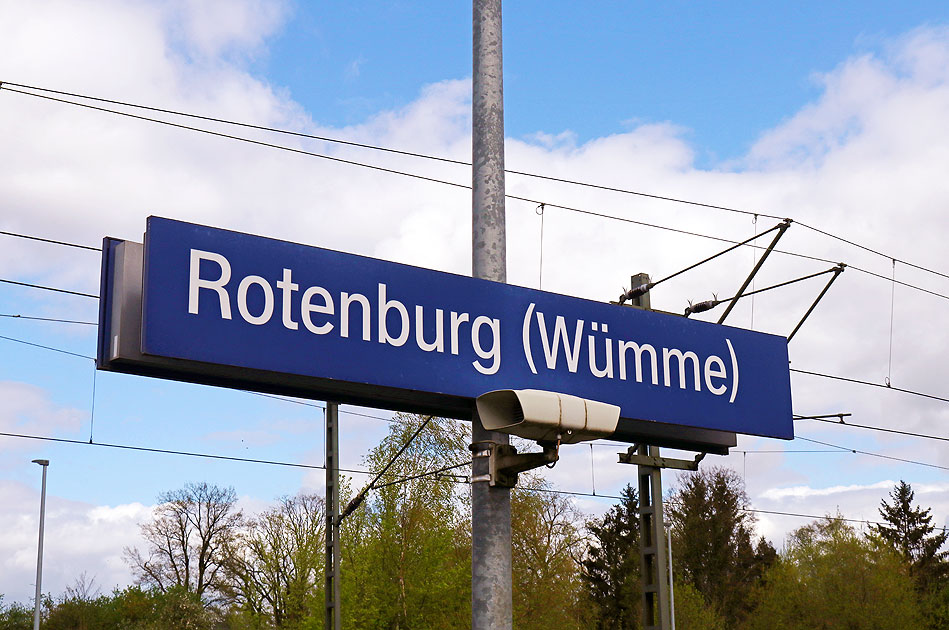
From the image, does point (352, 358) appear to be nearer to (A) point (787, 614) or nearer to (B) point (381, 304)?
(B) point (381, 304)

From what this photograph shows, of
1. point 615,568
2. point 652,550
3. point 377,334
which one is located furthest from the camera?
point 615,568

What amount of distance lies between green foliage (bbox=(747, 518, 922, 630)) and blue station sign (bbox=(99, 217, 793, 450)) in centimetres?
4742

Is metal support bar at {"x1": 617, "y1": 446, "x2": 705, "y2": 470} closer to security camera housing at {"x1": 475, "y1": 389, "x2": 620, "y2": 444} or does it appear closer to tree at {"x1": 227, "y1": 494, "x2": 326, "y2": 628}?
security camera housing at {"x1": 475, "y1": 389, "x2": 620, "y2": 444}

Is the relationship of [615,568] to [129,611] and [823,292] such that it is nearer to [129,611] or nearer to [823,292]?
[129,611]

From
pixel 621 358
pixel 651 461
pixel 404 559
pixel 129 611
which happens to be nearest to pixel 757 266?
pixel 651 461

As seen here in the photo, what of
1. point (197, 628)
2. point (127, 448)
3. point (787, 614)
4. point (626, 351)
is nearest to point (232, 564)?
point (197, 628)

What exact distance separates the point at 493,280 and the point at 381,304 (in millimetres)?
726

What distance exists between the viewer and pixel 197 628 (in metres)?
57.8

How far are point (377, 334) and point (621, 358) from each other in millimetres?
1733

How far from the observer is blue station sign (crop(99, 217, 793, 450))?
17.7 ft

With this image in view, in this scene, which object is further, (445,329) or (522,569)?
(522,569)

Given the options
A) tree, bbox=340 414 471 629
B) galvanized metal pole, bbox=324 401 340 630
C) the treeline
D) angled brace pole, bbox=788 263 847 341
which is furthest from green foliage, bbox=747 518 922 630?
angled brace pole, bbox=788 263 847 341

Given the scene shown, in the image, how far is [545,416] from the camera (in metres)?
5.55

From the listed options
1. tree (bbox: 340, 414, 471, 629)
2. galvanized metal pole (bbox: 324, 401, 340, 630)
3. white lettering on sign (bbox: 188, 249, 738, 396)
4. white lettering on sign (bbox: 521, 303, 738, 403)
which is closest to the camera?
white lettering on sign (bbox: 188, 249, 738, 396)
